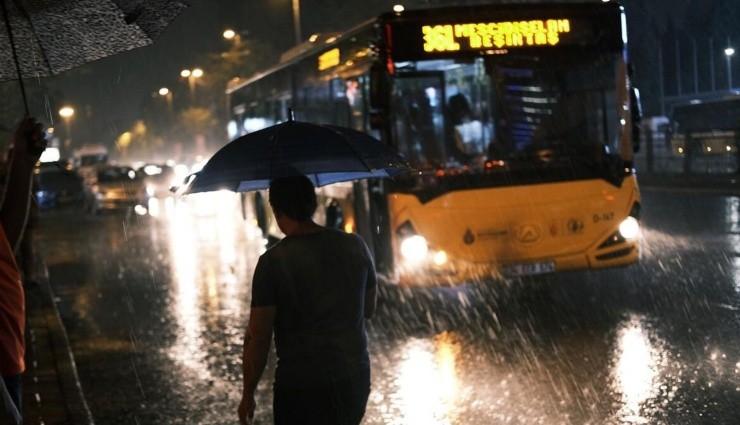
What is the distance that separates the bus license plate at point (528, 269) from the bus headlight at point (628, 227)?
890mm

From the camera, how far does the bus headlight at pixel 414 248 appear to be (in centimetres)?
1094

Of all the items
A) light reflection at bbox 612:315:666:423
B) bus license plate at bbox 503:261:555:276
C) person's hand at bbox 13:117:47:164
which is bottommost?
light reflection at bbox 612:315:666:423

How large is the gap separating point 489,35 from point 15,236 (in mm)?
7950

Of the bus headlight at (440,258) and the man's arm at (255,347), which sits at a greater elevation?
the man's arm at (255,347)

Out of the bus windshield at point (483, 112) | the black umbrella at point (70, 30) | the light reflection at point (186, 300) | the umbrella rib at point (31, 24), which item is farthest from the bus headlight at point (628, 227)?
the umbrella rib at point (31, 24)

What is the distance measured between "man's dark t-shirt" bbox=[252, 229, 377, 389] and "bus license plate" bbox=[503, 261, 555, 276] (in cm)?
688

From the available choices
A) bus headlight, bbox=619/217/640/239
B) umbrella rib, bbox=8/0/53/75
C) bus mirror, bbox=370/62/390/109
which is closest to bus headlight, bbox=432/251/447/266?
bus mirror, bbox=370/62/390/109

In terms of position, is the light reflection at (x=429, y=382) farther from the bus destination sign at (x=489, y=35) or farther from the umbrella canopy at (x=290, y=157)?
the bus destination sign at (x=489, y=35)

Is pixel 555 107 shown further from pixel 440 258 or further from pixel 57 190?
pixel 57 190

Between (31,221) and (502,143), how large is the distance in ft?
25.7

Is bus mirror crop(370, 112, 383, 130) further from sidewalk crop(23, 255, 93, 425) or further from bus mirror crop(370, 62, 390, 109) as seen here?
sidewalk crop(23, 255, 93, 425)

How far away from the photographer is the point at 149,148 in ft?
352

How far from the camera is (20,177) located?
3746 millimetres

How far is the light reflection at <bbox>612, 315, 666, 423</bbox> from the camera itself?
275 inches
